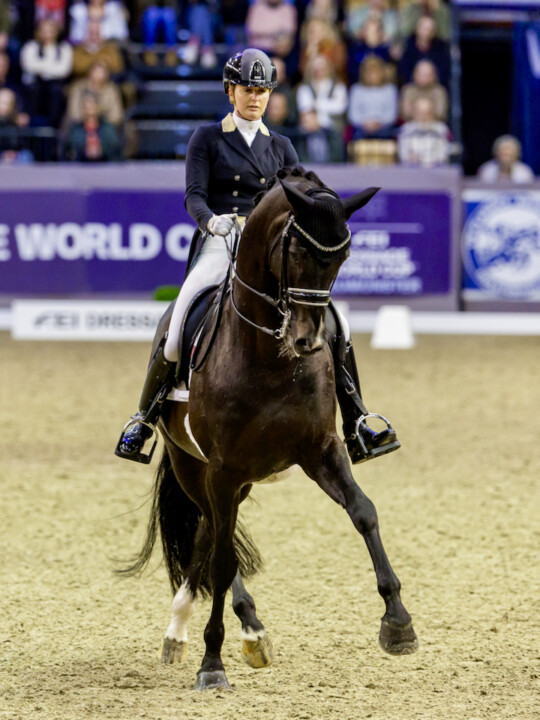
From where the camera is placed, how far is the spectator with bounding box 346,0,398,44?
16.4 metres

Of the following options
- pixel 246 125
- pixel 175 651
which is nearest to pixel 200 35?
pixel 246 125

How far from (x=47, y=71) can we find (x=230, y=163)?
1177cm

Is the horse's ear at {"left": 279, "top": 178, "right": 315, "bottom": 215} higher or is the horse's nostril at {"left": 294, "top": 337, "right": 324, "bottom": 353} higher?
the horse's ear at {"left": 279, "top": 178, "right": 315, "bottom": 215}

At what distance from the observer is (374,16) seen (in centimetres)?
1630

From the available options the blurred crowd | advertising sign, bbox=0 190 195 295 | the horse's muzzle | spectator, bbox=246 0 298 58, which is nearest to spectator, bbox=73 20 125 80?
the blurred crowd

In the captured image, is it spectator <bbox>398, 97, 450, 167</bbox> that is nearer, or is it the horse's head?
the horse's head

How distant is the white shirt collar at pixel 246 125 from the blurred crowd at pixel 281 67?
988cm

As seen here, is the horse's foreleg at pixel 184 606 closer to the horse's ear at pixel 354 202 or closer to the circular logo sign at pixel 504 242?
the horse's ear at pixel 354 202

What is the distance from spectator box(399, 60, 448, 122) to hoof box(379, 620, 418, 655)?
39.3ft

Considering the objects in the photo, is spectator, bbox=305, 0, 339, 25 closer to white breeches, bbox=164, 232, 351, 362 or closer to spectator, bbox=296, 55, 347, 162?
spectator, bbox=296, 55, 347, 162

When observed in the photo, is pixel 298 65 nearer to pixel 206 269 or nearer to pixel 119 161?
pixel 119 161

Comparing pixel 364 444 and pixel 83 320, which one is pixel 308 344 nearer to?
pixel 364 444

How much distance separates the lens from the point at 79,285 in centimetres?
1427

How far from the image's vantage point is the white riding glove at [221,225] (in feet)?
15.2
